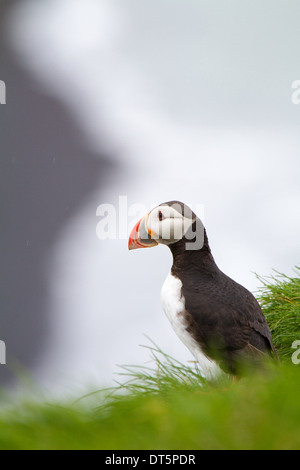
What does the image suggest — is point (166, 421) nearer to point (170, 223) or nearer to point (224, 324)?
point (224, 324)

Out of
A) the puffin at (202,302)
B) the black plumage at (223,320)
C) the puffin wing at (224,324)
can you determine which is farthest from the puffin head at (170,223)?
the puffin wing at (224,324)

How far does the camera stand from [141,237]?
3.37 metres

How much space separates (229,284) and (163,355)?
564mm

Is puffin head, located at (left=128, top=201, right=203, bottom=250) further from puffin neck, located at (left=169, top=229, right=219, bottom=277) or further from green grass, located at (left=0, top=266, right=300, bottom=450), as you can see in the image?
green grass, located at (left=0, top=266, right=300, bottom=450)

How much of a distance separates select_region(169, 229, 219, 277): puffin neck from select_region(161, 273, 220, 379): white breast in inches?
4.0

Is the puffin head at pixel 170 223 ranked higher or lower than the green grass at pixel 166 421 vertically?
higher

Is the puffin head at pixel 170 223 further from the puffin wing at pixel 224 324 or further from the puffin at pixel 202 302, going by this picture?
the puffin wing at pixel 224 324

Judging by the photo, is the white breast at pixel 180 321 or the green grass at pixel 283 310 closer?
the white breast at pixel 180 321

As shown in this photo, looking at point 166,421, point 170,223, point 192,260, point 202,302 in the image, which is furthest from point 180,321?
point 166,421

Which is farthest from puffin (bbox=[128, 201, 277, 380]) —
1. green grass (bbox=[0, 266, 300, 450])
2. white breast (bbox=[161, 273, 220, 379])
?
green grass (bbox=[0, 266, 300, 450])

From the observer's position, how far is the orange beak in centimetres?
333

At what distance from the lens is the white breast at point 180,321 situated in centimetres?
299

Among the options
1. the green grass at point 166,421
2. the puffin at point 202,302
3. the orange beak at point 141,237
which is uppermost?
the orange beak at point 141,237

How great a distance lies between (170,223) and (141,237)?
0.25 meters
